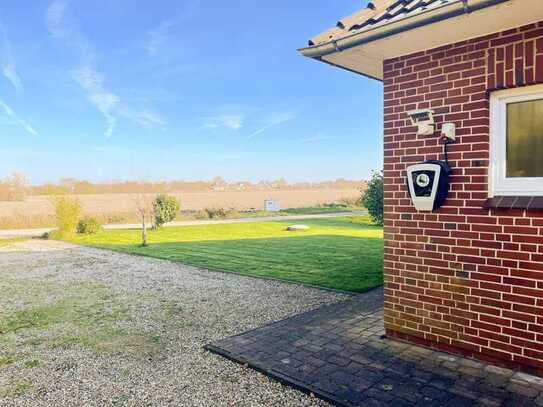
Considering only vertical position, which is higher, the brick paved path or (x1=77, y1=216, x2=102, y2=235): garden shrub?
(x1=77, y1=216, x2=102, y2=235): garden shrub

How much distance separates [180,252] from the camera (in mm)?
12211

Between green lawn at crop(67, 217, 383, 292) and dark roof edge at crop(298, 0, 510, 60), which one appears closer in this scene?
dark roof edge at crop(298, 0, 510, 60)

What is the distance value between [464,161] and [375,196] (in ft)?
14.2

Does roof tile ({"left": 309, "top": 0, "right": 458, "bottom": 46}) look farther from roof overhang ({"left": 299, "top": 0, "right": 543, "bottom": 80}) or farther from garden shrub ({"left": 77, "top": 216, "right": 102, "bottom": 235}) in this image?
garden shrub ({"left": 77, "top": 216, "right": 102, "bottom": 235})

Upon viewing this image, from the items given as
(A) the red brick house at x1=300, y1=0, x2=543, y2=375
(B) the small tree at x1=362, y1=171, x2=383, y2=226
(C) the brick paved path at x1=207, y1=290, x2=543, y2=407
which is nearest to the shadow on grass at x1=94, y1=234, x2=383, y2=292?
(B) the small tree at x1=362, y1=171, x2=383, y2=226

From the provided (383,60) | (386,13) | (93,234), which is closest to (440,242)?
(383,60)

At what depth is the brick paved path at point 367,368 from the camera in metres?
3.13

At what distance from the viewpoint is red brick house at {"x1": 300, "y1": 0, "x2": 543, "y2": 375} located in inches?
134

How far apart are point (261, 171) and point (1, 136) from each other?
28.4 meters

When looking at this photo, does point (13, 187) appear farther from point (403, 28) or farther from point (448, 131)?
point (448, 131)

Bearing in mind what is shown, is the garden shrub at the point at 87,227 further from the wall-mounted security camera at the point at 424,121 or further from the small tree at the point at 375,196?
the wall-mounted security camera at the point at 424,121

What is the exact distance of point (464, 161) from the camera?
3795 millimetres

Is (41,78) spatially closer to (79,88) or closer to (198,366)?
(79,88)

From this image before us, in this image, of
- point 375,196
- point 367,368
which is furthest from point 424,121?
point 375,196
